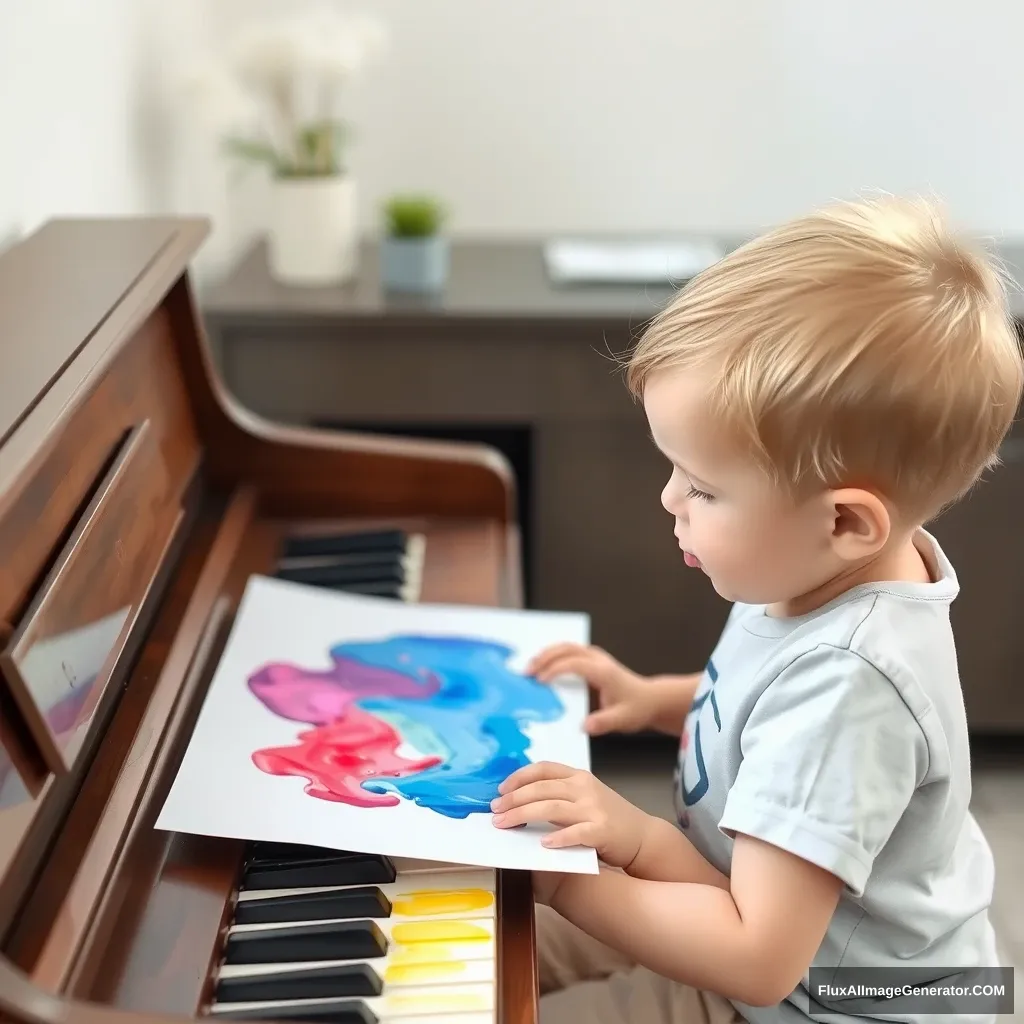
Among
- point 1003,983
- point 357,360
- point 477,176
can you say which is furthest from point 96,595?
point 477,176

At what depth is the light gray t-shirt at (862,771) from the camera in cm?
78

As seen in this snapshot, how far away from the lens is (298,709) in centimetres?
96

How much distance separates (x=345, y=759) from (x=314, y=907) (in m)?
0.15

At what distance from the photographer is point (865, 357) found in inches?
29.2

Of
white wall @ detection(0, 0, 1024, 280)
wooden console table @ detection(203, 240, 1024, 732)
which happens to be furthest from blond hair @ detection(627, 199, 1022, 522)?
white wall @ detection(0, 0, 1024, 280)

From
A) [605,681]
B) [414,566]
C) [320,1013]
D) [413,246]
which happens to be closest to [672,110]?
[413,246]

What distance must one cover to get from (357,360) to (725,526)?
1.06 metres

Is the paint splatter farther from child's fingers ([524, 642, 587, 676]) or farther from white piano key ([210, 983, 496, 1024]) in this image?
white piano key ([210, 983, 496, 1024])

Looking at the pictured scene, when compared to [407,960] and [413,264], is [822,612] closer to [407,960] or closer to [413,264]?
[407,960]

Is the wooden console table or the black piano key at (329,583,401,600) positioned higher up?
the black piano key at (329,583,401,600)

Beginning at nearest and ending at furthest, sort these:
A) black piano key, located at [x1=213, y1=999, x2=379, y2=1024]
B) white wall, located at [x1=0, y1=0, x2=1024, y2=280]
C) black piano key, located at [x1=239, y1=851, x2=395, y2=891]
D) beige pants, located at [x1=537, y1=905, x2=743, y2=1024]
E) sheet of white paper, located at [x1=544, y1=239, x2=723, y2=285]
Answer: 1. black piano key, located at [x1=213, y1=999, x2=379, y2=1024]
2. black piano key, located at [x1=239, y1=851, x2=395, y2=891]
3. beige pants, located at [x1=537, y1=905, x2=743, y2=1024]
4. sheet of white paper, located at [x1=544, y1=239, x2=723, y2=285]
5. white wall, located at [x1=0, y1=0, x2=1024, y2=280]

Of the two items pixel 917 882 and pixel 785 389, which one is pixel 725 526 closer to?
pixel 785 389

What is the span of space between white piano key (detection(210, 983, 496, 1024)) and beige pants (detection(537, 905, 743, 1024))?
28cm

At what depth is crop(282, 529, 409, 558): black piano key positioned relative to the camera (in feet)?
4.15
